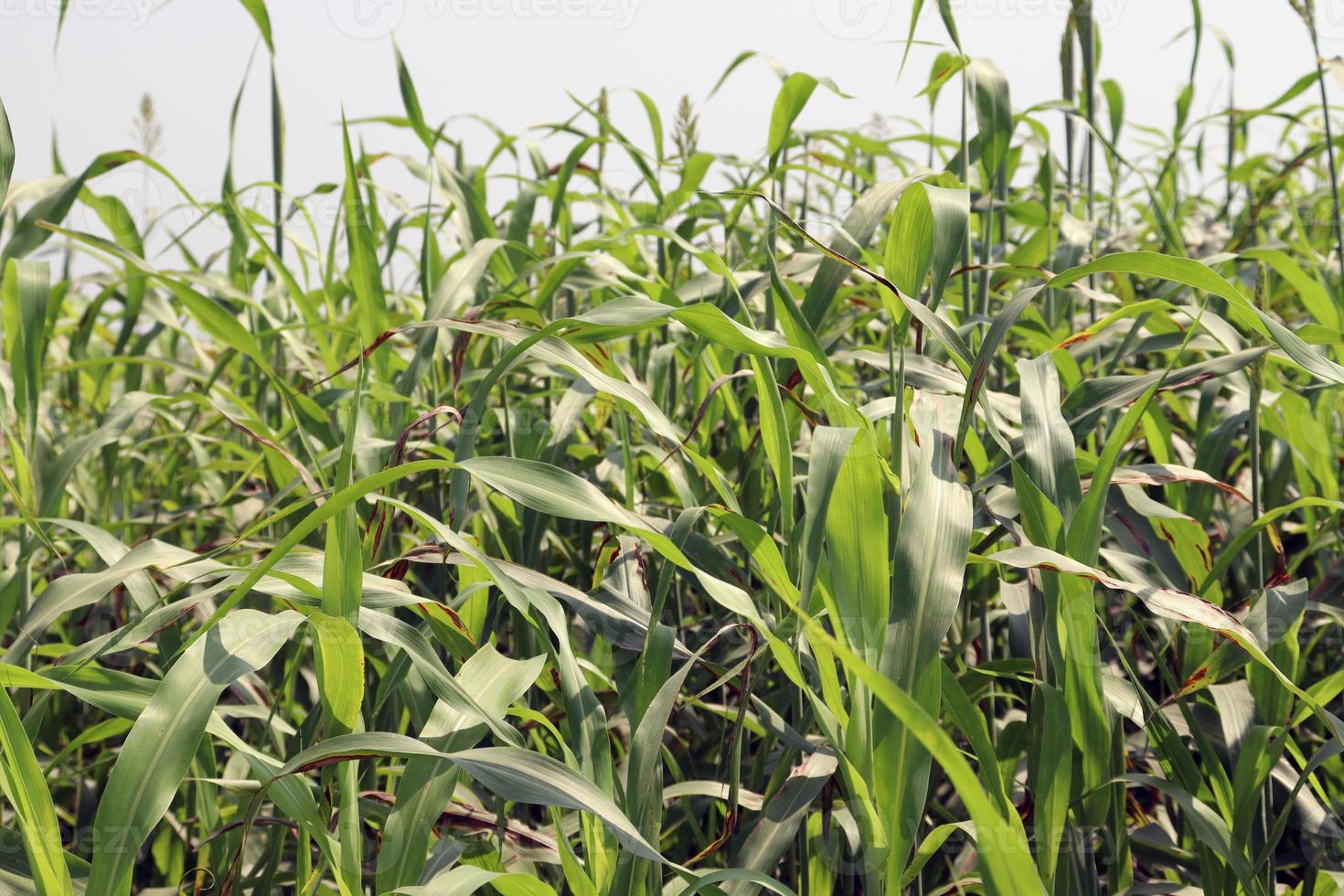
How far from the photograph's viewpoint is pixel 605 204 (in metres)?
1.39

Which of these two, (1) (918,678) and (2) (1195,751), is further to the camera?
(2) (1195,751)

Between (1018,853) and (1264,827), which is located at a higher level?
(1018,853)

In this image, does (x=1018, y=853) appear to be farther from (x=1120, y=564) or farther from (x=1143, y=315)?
(x=1143, y=315)

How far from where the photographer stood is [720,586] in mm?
512

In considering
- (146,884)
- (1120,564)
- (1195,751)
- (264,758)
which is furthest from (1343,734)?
(146,884)

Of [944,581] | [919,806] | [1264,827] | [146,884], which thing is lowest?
[146,884]

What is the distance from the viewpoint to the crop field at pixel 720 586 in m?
0.48

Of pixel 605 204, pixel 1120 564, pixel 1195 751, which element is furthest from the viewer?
pixel 605 204

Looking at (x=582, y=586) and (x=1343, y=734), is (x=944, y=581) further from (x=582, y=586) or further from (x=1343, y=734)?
(x=582, y=586)

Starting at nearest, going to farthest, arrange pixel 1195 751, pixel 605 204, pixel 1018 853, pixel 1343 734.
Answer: pixel 1018 853 < pixel 1343 734 < pixel 1195 751 < pixel 605 204

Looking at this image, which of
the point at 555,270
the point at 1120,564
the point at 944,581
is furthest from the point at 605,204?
the point at 944,581

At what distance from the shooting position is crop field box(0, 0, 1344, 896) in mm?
480

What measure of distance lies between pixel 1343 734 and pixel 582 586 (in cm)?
67

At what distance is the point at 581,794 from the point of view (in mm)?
464
